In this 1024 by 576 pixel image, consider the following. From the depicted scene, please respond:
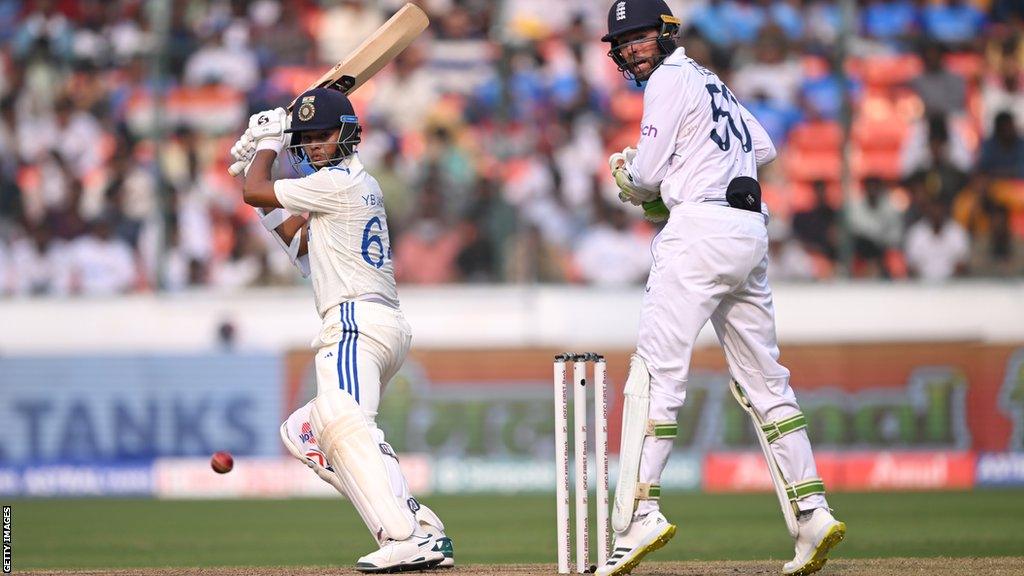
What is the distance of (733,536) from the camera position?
9727 millimetres

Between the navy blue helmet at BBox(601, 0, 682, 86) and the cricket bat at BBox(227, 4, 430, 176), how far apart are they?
1.31 m

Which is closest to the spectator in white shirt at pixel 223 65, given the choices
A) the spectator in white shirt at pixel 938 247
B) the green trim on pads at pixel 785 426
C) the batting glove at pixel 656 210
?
the spectator in white shirt at pixel 938 247

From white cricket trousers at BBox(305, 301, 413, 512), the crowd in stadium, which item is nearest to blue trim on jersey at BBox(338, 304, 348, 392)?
white cricket trousers at BBox(305, 301, 413, 512)

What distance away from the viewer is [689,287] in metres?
5.86

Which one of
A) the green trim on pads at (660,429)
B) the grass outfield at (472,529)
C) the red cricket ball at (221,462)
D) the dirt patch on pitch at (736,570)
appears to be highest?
the green trim on pads at (660,429)

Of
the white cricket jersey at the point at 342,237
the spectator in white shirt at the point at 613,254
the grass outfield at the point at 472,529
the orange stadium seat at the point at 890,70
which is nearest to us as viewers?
the white cricket jersey at the point at 342,237

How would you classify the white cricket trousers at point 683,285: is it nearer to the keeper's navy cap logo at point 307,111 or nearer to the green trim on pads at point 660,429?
the green trim on pads at point 660,429

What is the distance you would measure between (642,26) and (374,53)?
1648 mm

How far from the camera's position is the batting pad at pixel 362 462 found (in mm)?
6305

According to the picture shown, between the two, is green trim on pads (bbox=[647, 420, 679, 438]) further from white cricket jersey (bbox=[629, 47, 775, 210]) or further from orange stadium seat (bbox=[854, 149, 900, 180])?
orange stadium seat (bbox=[854, 149, 900, 180])

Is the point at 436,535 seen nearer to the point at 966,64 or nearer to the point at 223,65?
the point at 223,65

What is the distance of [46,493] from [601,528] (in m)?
9.05

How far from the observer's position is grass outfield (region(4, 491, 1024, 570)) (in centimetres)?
853

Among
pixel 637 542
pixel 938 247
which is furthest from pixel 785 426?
pixel 938 247
